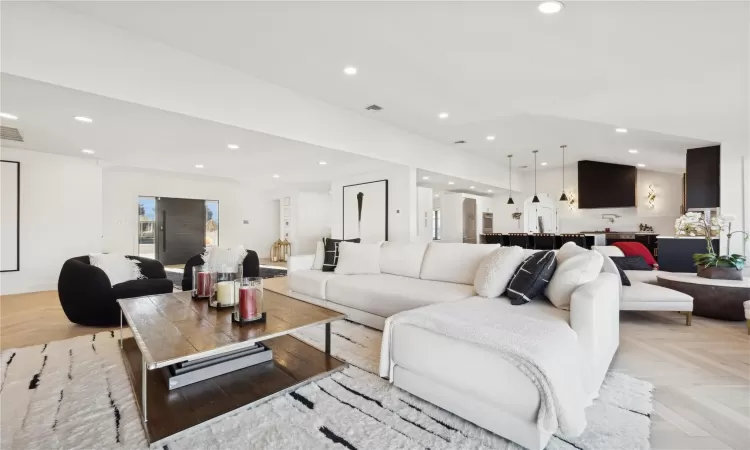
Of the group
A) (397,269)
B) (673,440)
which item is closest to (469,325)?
(673,440)

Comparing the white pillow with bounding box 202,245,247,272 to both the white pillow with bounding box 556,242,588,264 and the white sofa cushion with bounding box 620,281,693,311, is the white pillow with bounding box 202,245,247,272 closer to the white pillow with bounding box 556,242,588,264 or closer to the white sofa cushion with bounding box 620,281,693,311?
the white pillow with bounding box 556,242,588,264

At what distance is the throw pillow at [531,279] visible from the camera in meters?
2.39

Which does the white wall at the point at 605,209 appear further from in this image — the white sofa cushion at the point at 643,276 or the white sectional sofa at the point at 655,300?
the white sectional sofa at the point at 655,300

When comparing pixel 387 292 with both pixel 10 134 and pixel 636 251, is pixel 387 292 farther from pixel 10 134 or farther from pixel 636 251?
pixel 10 134

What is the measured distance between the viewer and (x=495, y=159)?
8359mm

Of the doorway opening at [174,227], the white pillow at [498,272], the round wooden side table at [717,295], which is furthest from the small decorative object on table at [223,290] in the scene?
the doorway opening at [174,227]

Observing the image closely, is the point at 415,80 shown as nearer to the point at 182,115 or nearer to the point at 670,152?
the point at 182,115

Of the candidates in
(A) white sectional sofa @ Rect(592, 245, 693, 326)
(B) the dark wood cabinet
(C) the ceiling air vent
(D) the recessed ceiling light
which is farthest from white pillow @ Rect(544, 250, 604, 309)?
(C) the ceiling air vent

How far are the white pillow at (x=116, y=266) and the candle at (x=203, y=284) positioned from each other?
5.53ft

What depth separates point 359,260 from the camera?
401 cm

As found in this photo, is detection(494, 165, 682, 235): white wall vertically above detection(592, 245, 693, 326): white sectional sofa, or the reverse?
detection(494, 165, 682, 235): white wall

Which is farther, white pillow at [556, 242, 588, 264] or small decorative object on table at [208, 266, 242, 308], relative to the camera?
white pillow at [556, 242, 588, 264]

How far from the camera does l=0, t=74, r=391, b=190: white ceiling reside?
10.5ft

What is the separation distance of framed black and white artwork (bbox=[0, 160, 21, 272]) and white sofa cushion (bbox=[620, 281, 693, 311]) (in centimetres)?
806
